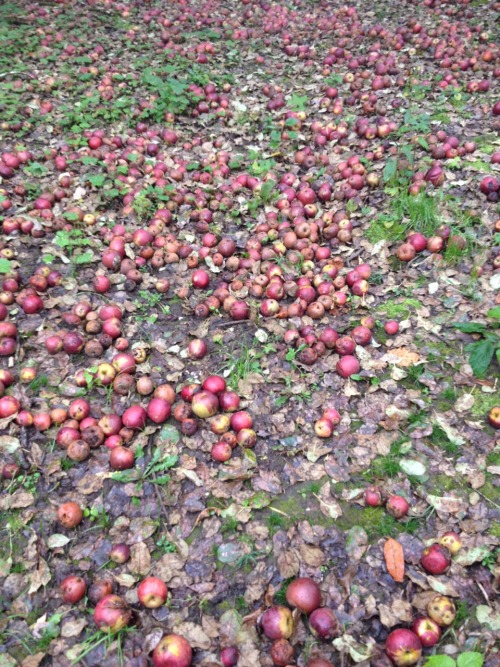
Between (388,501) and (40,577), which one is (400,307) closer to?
(388,501)

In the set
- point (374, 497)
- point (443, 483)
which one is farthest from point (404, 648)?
point (443, 483)

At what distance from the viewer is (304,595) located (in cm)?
273

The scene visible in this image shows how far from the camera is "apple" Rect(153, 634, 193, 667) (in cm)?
256

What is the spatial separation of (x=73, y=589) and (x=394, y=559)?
2075 mm

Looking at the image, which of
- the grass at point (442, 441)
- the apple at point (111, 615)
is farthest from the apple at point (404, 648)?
the apple at point (111, 615)

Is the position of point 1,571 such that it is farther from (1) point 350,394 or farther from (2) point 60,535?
(1) point 350,394

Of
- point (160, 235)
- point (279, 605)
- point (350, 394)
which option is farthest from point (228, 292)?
point (279, 605)

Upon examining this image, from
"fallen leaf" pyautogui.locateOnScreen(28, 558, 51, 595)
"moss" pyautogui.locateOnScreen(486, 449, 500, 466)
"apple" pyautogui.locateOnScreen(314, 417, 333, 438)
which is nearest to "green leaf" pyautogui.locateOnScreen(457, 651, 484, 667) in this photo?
"moss" pyautogui.locateOnScreen(486, 449, 500, 466)

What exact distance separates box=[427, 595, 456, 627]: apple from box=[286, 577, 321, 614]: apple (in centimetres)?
67

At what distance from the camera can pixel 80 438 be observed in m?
3.61

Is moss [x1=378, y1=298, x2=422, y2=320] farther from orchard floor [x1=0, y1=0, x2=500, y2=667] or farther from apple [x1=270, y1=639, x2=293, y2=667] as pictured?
apple [x1=270, y1=639, x2=293, y2=667]

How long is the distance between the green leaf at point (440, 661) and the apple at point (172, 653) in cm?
133

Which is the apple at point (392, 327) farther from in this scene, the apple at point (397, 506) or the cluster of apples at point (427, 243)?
the apple at point (397, 506)

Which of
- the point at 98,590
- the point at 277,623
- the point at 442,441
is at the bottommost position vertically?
the point at 98,590
